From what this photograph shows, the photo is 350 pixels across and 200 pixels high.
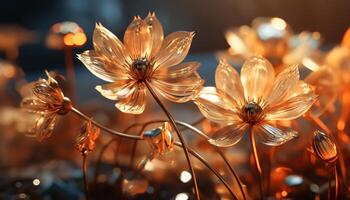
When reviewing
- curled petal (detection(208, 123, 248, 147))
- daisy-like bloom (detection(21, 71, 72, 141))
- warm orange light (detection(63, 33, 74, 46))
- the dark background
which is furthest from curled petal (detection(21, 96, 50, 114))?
the dark background

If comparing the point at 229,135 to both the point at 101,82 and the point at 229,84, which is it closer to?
the point at 229,84

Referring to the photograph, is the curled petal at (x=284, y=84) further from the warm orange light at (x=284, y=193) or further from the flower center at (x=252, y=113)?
the warm orange light at (x=284, y=193)

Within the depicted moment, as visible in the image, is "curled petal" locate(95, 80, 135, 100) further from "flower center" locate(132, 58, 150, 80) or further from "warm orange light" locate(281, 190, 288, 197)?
"warm orange light" locate(281, 190, 288, 197)

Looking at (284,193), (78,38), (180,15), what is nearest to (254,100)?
(284,193)

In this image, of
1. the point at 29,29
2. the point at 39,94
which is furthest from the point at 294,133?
the point at 29,29

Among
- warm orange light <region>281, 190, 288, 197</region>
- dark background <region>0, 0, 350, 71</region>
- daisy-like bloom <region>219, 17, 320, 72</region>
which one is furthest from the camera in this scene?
dark background <region>0, 0, 350, 71</region>
